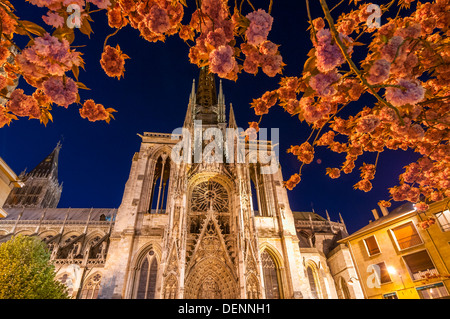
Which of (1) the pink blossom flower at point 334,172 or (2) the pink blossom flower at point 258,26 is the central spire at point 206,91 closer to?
(1) the pink blossom flower at point 334,172

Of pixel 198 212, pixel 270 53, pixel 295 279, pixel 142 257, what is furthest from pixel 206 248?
pixel 270 53

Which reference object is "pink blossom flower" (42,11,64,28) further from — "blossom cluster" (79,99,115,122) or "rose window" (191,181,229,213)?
"rose window" (191,181,229,213)

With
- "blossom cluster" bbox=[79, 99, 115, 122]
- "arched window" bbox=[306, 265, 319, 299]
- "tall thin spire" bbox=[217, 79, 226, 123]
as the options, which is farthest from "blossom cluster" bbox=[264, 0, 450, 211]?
"tall thin spire" bbox=[217, 79, 226, 123]

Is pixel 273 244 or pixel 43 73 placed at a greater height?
pixel 273 244

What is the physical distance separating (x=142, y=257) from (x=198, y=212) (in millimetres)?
4996

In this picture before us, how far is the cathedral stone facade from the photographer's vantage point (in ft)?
48.6

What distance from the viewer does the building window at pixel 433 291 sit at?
45.1 feet

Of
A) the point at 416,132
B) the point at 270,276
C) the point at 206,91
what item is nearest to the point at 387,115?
the point at 416,132

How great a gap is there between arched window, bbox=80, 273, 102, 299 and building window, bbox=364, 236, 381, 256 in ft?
69.9

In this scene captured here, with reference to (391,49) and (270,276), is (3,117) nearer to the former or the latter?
(391,49)
